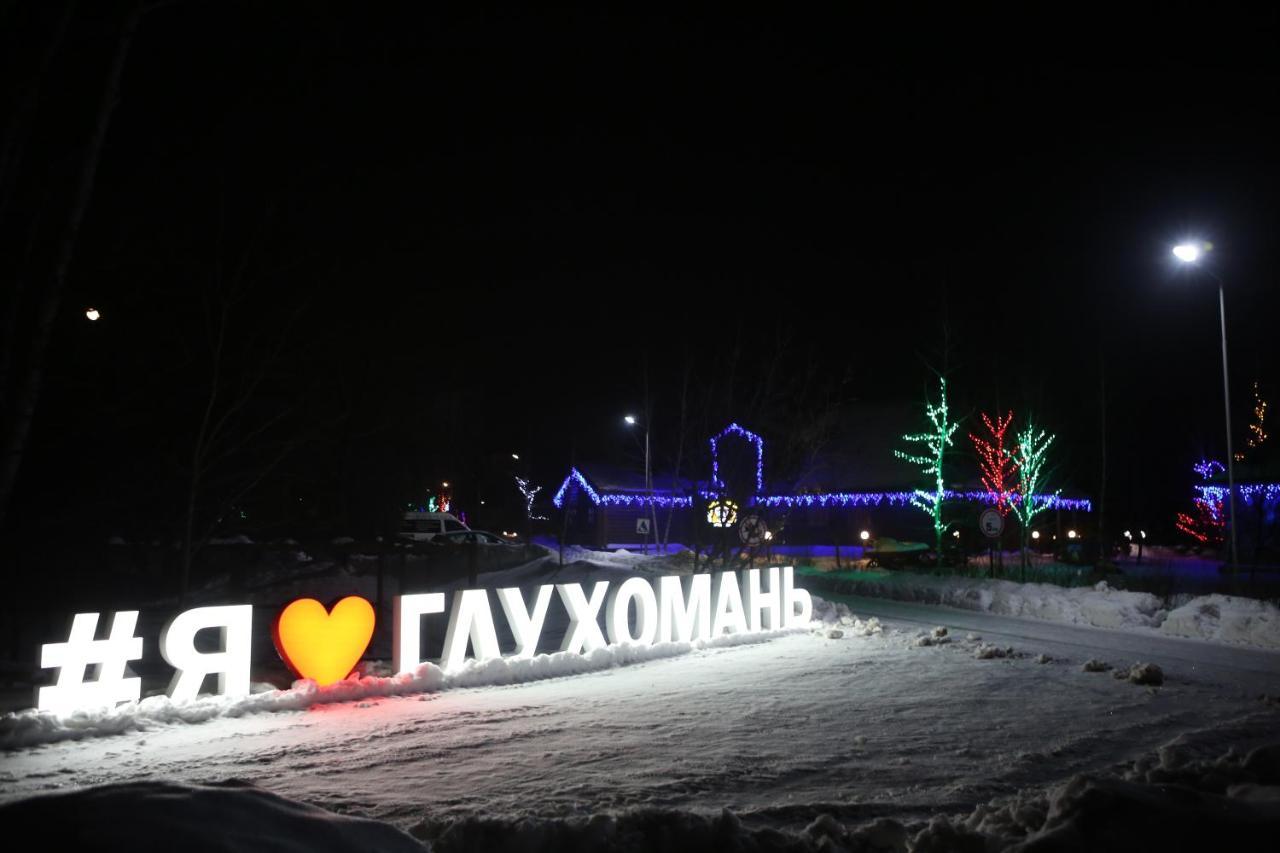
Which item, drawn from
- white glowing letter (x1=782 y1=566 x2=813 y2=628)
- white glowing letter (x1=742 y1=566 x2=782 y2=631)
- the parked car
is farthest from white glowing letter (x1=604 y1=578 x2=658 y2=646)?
the parked car

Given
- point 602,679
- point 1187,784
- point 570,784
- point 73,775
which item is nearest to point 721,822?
point 570,784

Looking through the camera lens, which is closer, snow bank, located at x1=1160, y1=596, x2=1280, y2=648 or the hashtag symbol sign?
the hashtag symbol sign

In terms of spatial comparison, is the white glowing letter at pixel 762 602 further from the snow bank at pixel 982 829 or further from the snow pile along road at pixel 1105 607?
the snow bank at pixel 982 829

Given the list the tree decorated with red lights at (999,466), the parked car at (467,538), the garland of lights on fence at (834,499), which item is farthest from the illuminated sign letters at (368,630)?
the garland of lights on fence at (834,499)

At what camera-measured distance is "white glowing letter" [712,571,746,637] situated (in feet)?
52.5

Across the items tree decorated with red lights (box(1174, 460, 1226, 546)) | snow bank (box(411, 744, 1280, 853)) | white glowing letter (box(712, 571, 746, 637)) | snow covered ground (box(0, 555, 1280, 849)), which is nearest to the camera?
snow bank (box(411, 744, 1280, 853))

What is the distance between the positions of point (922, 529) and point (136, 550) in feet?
118

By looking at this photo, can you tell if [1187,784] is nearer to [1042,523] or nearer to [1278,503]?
[1278,503]

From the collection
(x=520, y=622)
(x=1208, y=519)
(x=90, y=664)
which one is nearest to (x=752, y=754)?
(x=520, y=622)

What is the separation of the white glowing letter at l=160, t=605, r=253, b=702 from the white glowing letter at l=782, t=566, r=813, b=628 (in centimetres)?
983

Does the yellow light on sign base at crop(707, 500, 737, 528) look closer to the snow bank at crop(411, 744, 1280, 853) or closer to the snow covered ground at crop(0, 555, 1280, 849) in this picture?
the snow covered ground at crop(0, 555, 1280, 849)

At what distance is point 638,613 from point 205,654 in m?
6.37

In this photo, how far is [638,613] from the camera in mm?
14461

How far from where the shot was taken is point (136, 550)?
18688 mm
